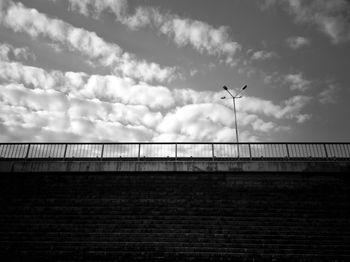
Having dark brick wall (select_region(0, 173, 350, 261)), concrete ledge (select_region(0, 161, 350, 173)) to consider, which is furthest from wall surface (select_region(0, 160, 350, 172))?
dark brick wall (select_region(0, 173, 350, 261))

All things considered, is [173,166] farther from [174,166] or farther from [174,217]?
[174,217]

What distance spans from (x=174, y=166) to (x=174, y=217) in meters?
2.82

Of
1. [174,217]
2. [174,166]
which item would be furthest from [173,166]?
[174,217]

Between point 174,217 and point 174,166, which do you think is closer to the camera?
point 174,217

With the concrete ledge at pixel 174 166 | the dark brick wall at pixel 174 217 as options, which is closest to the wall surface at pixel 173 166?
the concrete ledge at pixel 174 166

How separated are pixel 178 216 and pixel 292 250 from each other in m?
4.92

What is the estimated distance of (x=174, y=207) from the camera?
11180 millimetres

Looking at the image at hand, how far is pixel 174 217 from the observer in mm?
10750

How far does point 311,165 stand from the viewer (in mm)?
12383

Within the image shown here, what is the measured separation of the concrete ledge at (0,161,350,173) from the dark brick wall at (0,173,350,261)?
360mm

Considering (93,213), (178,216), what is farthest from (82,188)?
(178,216)

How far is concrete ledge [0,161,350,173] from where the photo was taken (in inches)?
487

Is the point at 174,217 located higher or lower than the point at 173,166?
lower

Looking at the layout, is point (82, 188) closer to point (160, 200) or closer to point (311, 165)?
point (160, 200)
